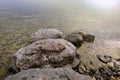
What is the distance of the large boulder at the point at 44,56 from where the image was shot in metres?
7.04

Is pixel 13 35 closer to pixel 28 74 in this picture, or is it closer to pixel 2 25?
pixel 2 25

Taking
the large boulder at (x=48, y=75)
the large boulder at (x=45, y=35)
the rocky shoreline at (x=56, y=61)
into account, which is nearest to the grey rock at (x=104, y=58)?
the rocky shoreline at (x=56, y=61)

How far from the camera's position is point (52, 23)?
15625mm

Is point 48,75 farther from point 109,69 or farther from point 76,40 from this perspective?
point 76,40

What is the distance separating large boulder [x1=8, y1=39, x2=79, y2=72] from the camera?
704cm

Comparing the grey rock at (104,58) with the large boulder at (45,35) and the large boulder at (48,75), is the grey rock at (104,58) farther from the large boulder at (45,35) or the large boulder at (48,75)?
the large boulder at (48,75)

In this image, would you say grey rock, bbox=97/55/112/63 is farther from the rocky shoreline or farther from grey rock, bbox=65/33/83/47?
grey rock, bbox=65/33/83/47

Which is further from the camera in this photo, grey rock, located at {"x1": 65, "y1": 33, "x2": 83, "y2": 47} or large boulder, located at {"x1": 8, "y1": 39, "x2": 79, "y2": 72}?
grey rock, located at {"x1": 65, "y1": 33, "x2": 83, "y2": 47}

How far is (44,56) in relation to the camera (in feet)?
23.9

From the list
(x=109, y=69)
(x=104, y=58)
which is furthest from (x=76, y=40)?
(x=109, y=69)

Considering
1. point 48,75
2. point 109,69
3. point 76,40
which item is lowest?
point 109,69

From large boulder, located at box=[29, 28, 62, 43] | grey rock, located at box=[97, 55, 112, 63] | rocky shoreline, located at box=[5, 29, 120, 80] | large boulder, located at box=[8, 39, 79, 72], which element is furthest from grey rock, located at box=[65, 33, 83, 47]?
large boulder, located at box=[8, 39, 79, 72]

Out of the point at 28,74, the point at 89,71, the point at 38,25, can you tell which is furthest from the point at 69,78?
the point at 38,25

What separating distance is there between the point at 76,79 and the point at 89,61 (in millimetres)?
3680
